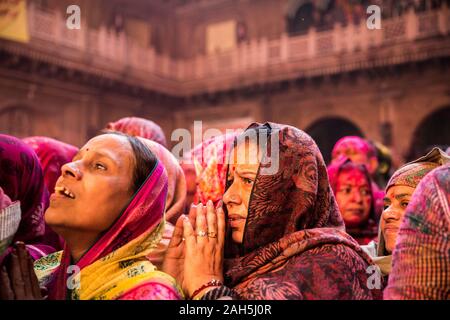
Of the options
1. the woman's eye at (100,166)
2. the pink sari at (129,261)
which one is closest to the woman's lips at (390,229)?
the pink sari at (129,261)

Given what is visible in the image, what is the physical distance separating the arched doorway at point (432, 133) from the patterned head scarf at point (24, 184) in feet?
35.7

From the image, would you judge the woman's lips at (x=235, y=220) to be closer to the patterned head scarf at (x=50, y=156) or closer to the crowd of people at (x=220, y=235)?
the crowd of people at (x=220, y=235)

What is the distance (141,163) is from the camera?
5.85 ft

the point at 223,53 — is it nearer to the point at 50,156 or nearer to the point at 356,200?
the point at 356,200

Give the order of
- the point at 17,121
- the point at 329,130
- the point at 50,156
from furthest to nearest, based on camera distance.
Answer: the point at 329,130, the point at 17,121, the point at 50,156

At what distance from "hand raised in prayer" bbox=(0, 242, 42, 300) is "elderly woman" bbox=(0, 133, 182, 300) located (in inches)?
5.2

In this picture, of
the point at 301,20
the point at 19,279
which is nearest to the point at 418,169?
the point at 19,279

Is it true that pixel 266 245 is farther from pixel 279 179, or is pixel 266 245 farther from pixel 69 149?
pixel 69 149

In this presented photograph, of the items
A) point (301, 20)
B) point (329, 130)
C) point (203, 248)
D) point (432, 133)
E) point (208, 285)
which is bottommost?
point (208, 285)

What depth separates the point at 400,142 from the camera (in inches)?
472

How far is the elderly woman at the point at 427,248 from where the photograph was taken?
1.40 meters

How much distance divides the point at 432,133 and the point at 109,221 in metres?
12.6

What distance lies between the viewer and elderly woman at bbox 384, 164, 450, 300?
4.58 ft

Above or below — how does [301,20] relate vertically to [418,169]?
above
